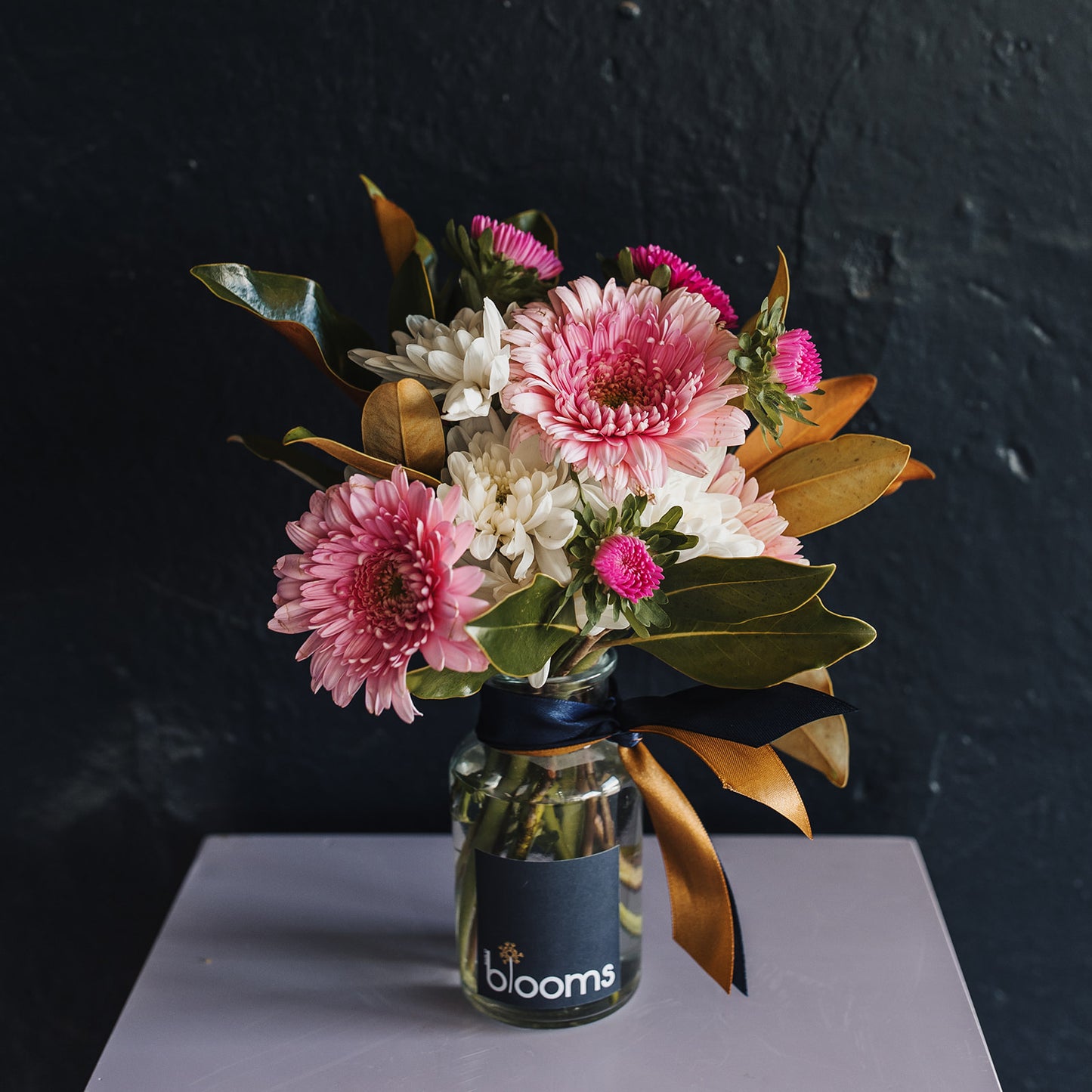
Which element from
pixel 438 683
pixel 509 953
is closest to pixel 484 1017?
pixel 509 953

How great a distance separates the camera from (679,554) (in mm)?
643

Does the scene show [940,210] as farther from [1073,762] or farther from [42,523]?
[42,523]

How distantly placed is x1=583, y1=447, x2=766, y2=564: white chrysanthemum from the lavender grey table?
388 mm

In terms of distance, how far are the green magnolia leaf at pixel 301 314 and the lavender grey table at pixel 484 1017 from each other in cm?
47

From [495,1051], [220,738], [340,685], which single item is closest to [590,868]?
[495,1051]

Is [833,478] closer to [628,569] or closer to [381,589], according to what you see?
[628,569]

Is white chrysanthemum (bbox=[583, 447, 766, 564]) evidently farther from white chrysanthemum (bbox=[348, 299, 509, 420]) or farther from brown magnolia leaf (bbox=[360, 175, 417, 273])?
brown magnolia leaf (bbox=[360, 175, 417, 273])

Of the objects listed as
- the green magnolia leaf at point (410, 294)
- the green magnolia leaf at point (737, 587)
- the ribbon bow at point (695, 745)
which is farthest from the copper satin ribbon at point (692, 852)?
the green magnolia leaf at point (410, 294)

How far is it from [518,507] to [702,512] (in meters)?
0.12

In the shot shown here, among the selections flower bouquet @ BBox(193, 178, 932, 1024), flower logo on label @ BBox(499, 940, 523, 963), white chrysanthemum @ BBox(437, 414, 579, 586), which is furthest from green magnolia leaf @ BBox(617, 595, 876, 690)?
flower logo on label @ BBox(499, 940, 523, 963)

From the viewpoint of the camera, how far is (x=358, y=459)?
636 millimetres

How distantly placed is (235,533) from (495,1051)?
0.52m

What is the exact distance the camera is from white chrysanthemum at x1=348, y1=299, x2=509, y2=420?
1.99 ft

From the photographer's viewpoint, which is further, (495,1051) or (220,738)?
(220,738)
